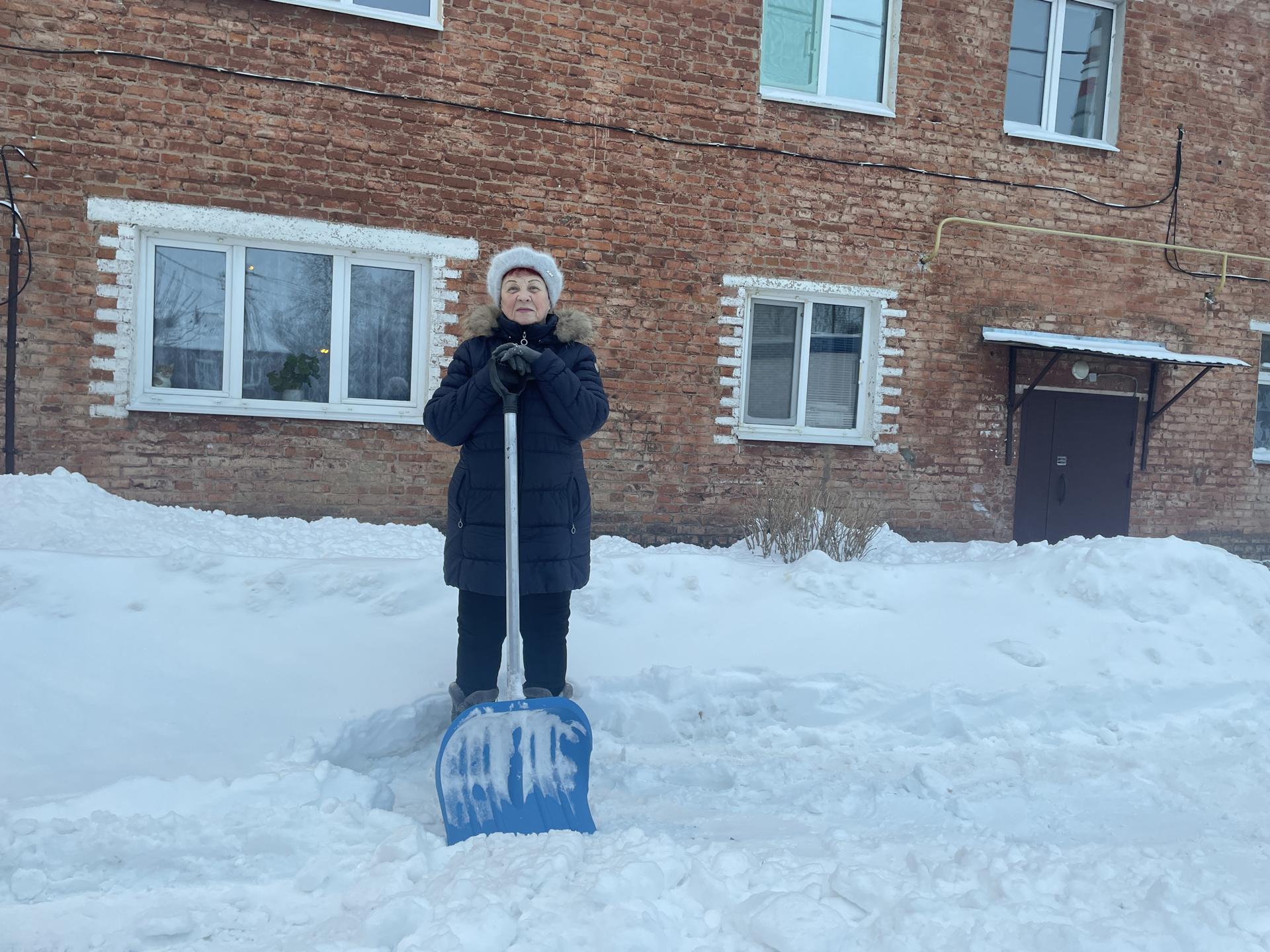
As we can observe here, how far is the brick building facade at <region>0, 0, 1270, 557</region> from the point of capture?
20.7ft

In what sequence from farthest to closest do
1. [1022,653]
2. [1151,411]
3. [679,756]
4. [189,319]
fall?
Answer: 1. [1151,411]
2. [189,319]
3. [1022,653]
4. [679,756]

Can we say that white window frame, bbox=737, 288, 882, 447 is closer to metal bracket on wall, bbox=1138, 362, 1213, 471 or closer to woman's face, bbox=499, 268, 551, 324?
metal bracket on wall, bbox=1138, 362, 1213, 471

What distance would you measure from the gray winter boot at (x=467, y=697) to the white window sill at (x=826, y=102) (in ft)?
20.0

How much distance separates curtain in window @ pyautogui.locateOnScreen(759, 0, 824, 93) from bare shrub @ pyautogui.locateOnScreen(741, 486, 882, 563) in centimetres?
380

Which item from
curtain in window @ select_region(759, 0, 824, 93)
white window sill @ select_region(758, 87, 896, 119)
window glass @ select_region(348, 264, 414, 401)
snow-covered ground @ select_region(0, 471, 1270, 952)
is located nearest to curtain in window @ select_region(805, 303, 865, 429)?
white window sill @ select_region(758, 87, 896, 119)

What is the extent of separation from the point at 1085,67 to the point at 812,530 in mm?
5904

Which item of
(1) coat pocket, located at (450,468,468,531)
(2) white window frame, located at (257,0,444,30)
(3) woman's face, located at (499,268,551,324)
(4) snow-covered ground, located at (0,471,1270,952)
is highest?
(2) white window frame, located at (257,0,444,30)

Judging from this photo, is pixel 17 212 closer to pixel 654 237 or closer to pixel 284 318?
pixel 284 318

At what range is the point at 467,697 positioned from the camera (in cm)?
316

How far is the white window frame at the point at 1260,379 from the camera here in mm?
9141

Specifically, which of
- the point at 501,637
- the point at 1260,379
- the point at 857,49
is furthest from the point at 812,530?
the point at 1260,379

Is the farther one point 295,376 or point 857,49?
point 857,49

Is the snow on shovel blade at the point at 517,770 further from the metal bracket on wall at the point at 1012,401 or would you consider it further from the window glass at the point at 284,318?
the metal bracket on wall at the point at 1012,401

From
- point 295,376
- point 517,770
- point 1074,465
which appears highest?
point 295,376
